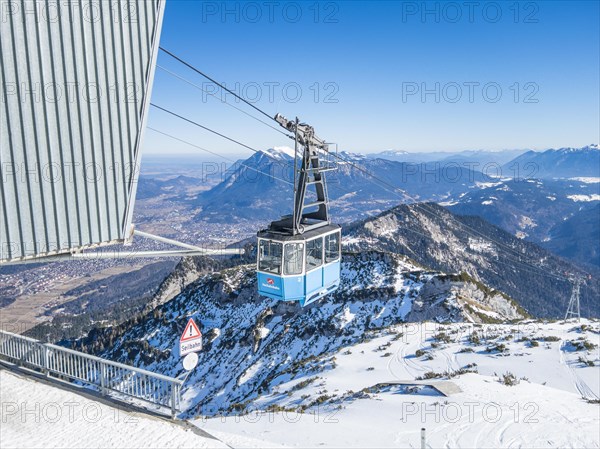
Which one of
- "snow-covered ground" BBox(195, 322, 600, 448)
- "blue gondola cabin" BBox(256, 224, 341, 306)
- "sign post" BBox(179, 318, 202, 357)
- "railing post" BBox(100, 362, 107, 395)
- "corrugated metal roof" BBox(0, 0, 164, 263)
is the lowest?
"snow-covered ground" BBox(195, 322, 600, 448)

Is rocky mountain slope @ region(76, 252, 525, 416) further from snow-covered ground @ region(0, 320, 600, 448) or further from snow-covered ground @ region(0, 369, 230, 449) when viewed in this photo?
snow-covered ground @ region(0, 369, 230, 449)

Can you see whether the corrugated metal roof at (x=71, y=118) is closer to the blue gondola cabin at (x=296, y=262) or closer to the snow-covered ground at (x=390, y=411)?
the snow-covered ground at (x=390, y=411)

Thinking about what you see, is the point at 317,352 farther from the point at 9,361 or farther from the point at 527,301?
the point at 527,301

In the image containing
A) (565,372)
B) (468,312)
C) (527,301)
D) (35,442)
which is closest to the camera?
(35,442)

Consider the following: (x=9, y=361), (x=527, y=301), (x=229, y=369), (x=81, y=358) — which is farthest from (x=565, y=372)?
(x=527, y=301)

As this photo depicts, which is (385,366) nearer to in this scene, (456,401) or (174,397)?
(456,401)

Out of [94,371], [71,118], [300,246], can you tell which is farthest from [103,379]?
[300,246]

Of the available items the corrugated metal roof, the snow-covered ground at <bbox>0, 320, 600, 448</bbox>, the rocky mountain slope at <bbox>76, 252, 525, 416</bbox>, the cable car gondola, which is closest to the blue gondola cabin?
the cable car gondola

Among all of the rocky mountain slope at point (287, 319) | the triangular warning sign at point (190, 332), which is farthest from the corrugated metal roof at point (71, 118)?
the rocky mountain slope at point (287, 319)
